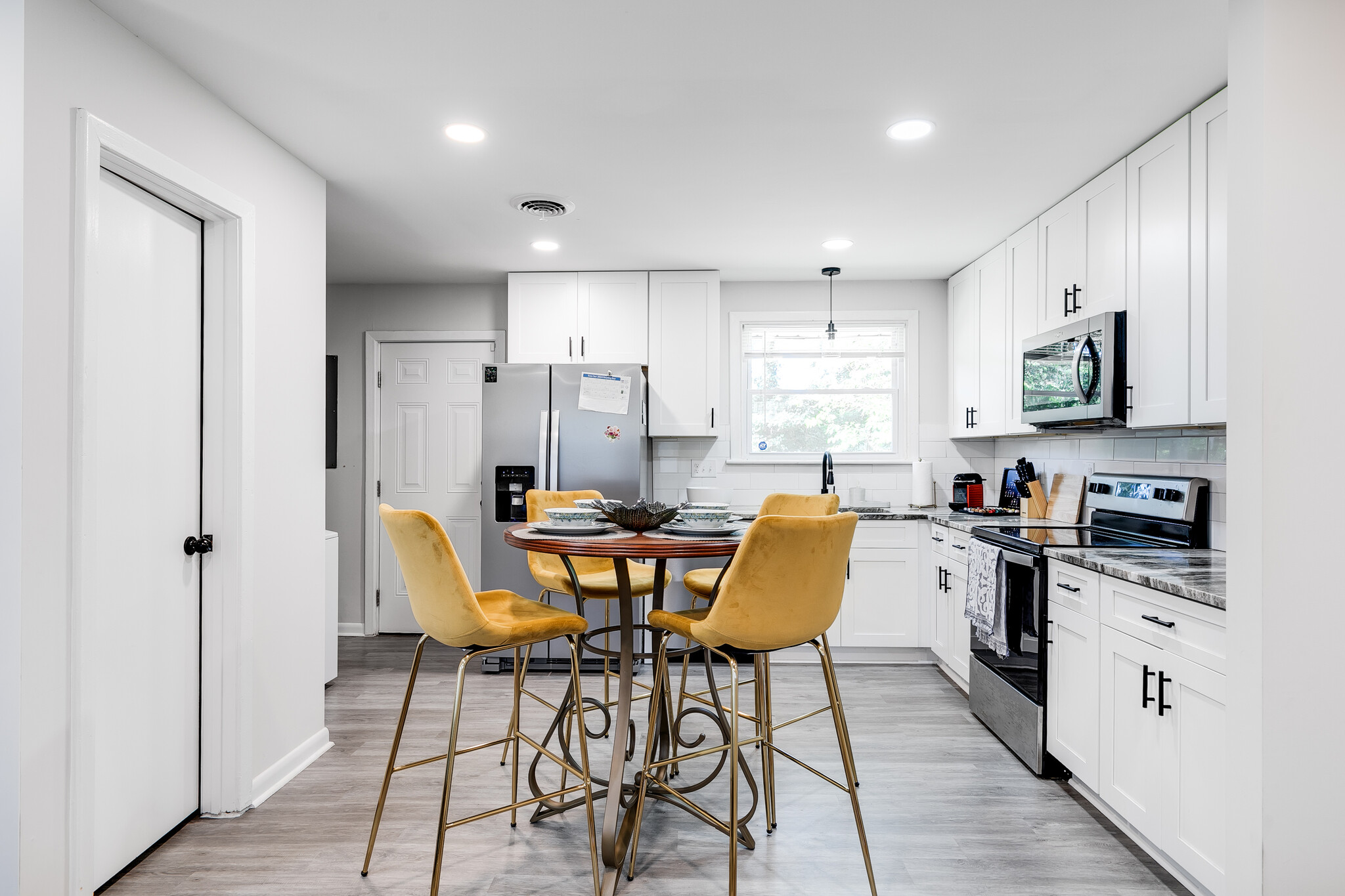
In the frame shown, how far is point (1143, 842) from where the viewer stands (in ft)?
7.23

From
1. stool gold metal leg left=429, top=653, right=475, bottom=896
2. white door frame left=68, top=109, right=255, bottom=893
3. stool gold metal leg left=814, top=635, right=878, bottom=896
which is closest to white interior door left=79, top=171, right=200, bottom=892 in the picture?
white door frame left=68, top=109, right=255, bottom=893

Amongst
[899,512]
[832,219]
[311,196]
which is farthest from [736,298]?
[311,196]

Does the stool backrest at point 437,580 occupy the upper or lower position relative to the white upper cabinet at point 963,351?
lower

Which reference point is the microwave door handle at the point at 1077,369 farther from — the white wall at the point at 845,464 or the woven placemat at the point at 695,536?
the white wall at the point at 845,464

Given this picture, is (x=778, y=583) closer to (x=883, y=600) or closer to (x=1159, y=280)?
(x=1159, y=280)

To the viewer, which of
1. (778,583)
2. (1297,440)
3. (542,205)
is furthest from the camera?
(542,205)

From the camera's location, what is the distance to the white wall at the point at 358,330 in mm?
4902

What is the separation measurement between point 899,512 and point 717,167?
238 cm

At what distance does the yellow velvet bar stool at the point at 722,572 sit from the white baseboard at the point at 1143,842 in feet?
3.52

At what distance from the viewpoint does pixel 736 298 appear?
4867 mm

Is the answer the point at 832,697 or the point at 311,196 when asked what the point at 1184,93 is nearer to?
the point at 832,697

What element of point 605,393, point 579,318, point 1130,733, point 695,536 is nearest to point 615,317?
point 579,318

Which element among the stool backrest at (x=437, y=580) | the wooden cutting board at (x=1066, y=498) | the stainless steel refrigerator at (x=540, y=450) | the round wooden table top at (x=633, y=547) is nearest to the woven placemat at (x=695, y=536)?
the round wooden table top at (x=633, y=547)

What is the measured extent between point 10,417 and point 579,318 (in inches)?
124
